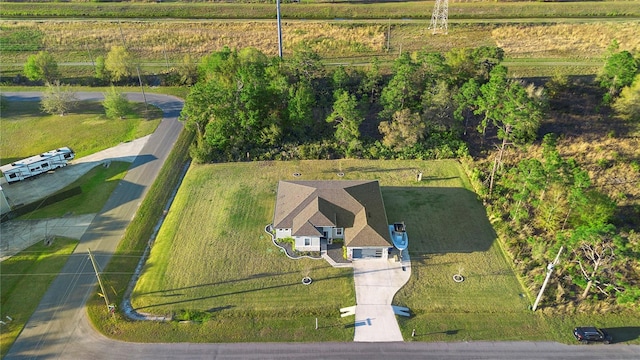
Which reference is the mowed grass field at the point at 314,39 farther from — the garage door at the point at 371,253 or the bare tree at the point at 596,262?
the bare tree at the point at 596,262

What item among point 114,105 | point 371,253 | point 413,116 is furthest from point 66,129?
point 413,116

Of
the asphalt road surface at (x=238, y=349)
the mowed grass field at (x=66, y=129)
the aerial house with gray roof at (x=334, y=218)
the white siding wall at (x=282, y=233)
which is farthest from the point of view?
the mowed grass field at (x=66, y=129)

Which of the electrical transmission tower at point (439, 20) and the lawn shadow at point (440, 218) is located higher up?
the electrical transmission tower at point (439, 20)

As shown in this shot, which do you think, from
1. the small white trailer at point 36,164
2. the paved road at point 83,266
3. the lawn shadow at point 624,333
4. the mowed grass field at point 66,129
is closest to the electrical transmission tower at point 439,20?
the paved road at point 83,266

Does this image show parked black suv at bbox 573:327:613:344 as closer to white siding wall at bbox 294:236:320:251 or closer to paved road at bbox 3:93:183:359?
white siding wall at bbox 294:236:320:251

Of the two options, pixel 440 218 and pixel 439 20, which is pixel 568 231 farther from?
pixel 439 20

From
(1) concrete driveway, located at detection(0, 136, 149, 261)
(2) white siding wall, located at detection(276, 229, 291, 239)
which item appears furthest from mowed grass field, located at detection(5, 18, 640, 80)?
(2) white siding wall, located at detection(276, 229, 291, 239)

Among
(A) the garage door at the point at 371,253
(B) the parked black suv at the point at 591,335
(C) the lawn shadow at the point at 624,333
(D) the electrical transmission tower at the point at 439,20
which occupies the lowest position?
(C) the lawn shadow at the point at 624,333
